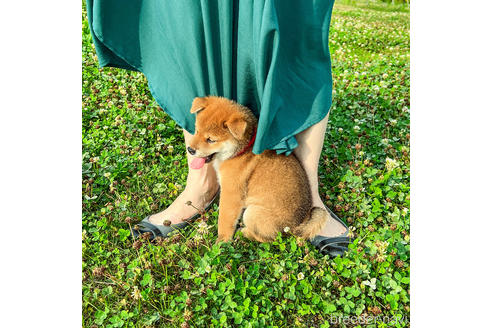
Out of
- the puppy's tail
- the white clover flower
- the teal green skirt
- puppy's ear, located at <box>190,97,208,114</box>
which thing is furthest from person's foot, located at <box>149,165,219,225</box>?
the white clover flower

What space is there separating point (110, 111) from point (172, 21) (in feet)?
4.73

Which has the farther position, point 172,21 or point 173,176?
point 173,176

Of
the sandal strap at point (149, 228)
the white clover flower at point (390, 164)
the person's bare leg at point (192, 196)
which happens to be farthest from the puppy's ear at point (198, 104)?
the white clover flower at point (390, 164)

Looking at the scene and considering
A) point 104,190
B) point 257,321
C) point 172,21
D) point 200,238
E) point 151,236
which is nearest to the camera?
point 257,321

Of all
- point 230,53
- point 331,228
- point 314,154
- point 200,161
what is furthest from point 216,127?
point 331,228

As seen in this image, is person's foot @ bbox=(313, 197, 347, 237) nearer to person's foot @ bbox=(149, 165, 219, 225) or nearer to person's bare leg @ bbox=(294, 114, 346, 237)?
person's bare leg @ bbox=(294, 114, 346, 237)

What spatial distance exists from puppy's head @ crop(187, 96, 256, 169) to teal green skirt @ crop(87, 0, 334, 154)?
0.34 ft

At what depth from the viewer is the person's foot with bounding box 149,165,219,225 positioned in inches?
89.2

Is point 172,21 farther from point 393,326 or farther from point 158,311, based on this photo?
point 393,326

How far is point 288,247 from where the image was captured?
6.68 ft

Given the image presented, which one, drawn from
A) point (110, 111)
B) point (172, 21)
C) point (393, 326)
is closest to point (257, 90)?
point (172, 21)

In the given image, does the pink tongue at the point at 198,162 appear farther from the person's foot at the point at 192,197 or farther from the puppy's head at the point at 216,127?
the person's foot at the point at 192,197

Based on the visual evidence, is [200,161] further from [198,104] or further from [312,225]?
[312,225]

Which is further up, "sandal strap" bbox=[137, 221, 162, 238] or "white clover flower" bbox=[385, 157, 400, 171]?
"white clover flower" bbox=[385, 157, 400, 171]
